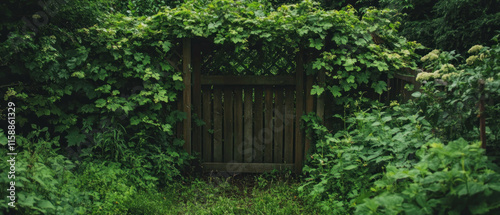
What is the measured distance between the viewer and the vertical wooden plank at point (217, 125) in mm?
4734

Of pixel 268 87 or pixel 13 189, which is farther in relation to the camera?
pixel 268 87

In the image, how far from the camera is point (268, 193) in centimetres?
398

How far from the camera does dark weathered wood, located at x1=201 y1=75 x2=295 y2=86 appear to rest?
4.61 m

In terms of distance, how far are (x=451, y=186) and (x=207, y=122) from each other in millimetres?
3262

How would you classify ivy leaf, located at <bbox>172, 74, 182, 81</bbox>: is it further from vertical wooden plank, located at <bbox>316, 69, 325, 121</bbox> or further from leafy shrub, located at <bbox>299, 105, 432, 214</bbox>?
leafy shrub, located at <bbox>299, 105, 432, 214</bbox>

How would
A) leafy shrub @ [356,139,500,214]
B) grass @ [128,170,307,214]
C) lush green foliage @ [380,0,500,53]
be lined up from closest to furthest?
leafy shrub @ [356,139,500,214] → grass @ [128,170,307,214] → lush green foliage @ [380,0,500,53]

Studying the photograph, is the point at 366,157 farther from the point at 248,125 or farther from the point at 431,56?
the point at 248,125

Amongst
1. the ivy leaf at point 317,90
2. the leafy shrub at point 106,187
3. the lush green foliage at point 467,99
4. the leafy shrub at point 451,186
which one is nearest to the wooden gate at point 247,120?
the ivy leaf at point 317,90

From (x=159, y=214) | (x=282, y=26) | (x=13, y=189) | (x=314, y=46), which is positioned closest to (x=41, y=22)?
(x=13, y=189)

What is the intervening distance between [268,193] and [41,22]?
10.0 feet

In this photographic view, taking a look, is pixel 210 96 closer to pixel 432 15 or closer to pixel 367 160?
pixel 367 160

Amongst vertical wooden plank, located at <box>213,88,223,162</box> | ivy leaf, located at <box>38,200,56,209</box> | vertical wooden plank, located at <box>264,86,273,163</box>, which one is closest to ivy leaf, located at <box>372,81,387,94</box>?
vertical wooden plank, located at <box>264,86,273,163</box>

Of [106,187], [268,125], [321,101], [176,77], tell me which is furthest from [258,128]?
[106,187]

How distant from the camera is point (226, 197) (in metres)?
3.97
